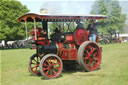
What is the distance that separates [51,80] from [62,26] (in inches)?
99.7

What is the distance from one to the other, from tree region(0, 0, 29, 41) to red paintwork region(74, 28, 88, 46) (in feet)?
78.1

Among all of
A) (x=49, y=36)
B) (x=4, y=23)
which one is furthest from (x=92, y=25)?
(x=4, y=23)

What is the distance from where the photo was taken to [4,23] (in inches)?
1220

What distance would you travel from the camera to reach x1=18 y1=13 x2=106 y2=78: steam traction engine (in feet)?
22.9

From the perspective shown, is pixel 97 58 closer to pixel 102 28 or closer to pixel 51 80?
pixel 51 80

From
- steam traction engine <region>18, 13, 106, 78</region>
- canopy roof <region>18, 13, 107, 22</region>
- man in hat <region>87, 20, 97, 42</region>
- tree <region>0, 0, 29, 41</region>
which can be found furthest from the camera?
tree <region>0, 0, 29, 41</region>

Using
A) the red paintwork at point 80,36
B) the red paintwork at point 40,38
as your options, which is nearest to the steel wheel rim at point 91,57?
the red paintwork at point 80,36

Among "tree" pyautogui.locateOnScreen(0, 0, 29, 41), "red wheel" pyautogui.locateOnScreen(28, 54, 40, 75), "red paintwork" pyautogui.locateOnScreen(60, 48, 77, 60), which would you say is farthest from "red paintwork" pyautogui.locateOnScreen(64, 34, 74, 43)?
"tree" pyautogui.locateOnScreen(0, 0, 29, 41)

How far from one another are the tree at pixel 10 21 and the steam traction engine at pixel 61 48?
77.6 feet

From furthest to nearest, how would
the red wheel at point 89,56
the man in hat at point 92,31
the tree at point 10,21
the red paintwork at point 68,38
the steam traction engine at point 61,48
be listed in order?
the tree at point 10,21, the man in hat at point 92,31, the red paintwork at point 68,38, the red wheel at point 89,56, the steam traction engine at point 61,48

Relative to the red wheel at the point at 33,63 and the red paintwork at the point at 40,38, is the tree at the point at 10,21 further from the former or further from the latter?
the red paintwork at the point at 40,38

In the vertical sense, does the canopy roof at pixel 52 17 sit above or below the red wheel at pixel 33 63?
above

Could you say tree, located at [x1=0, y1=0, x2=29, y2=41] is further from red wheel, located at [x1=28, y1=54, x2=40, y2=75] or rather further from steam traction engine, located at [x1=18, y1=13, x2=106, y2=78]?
steam traction engine, located at [x1=18, y1=13, x2=106, y2=78]

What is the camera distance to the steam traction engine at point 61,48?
6969mm
